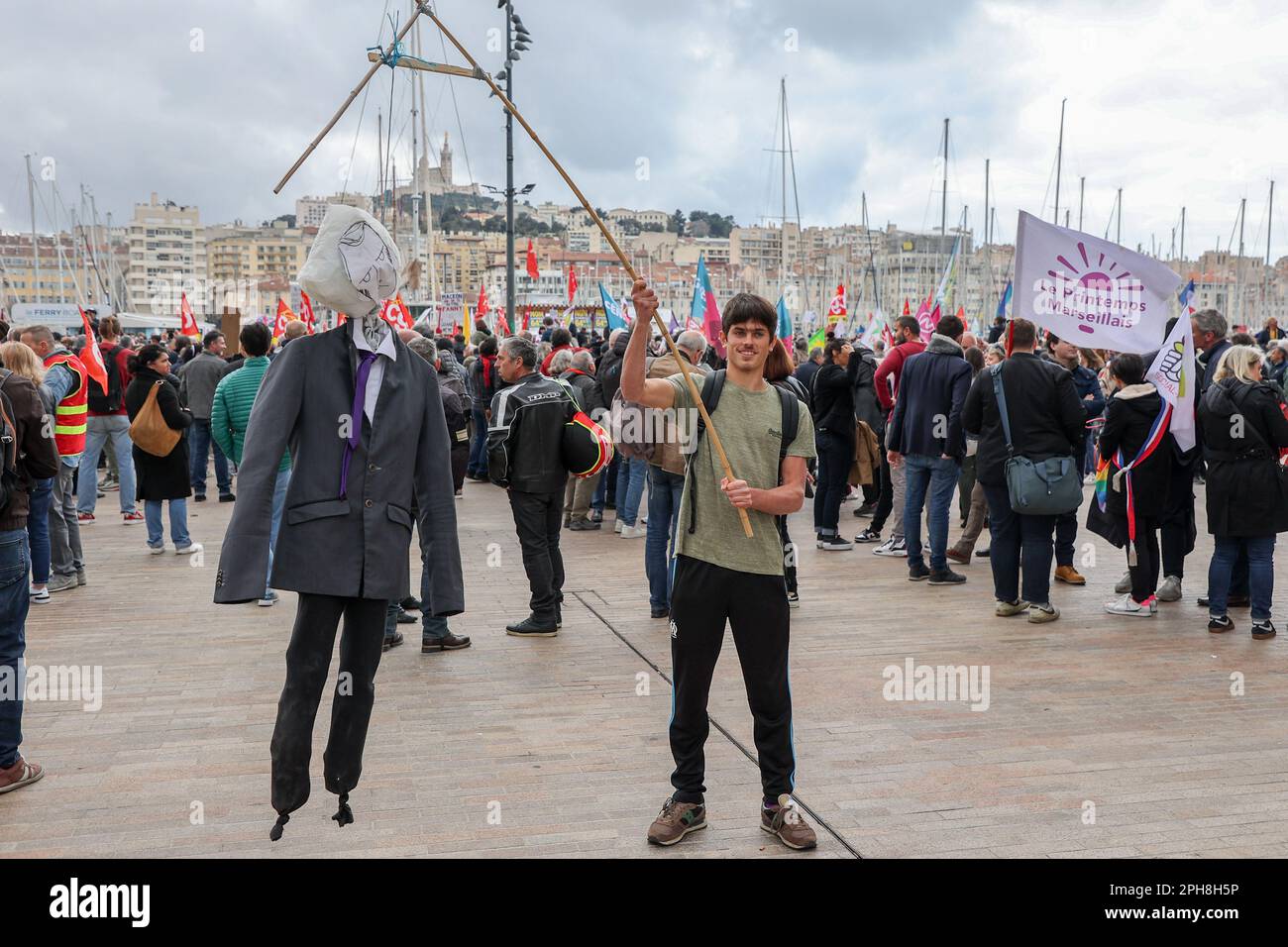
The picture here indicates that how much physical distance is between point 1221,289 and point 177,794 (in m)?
145

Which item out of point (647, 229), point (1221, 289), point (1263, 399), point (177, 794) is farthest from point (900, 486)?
point (647, 229)

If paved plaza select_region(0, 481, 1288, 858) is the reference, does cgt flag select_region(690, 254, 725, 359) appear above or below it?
above

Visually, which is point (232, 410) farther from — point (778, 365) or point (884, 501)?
point (884, 501)

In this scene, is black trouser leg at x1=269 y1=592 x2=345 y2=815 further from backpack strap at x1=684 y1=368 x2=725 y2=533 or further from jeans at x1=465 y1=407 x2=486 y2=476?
jeans at x1=465 y1=407 x2=486 y2=476

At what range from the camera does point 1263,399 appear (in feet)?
27.0

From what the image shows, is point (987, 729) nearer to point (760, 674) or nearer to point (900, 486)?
point (760, 674)

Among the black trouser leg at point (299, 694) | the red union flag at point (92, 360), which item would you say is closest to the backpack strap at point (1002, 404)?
the black trouser leg at point (299, 694)

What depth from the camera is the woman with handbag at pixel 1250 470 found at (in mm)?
8227

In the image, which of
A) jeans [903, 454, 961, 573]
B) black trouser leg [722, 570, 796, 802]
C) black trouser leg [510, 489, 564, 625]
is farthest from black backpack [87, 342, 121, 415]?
black trouser leg [722, 570, 796, 802]

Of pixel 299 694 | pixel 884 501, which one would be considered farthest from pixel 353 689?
pixel 884 501

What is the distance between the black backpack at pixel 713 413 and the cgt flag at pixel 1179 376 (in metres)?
5.02

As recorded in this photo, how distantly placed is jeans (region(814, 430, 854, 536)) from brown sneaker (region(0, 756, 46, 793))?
8024 mm

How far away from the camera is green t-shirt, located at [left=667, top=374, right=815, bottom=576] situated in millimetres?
4582

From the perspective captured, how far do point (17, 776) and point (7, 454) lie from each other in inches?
59.2
